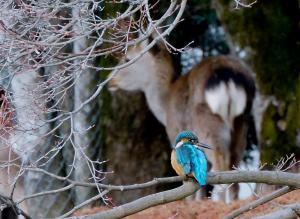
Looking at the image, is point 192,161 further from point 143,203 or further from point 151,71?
point 151,71

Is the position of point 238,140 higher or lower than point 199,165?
lower

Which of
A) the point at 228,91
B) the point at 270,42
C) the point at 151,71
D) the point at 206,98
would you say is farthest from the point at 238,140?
the point at 151,71

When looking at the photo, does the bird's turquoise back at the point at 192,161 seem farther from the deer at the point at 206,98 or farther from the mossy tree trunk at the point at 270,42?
the mossy tree trunk at the point at 270,42

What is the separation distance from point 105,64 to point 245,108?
1537mm

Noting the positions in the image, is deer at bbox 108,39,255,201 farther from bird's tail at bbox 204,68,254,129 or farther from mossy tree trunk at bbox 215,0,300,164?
mossy tree trunk at bbox 215,0,300,164

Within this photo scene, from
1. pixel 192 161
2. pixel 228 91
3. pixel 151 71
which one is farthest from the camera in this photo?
pixel 151 71

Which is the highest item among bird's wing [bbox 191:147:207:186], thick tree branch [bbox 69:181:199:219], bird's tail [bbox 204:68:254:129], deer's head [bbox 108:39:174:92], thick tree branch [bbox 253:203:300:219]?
deer's head [bbox 108:39:174:92]

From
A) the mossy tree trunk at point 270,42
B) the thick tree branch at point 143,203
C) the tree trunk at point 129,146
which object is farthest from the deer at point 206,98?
the thick tree branch at point 143,203

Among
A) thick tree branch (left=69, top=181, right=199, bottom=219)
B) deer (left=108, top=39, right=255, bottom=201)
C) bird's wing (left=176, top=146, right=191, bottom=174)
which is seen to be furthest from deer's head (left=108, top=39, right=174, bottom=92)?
thick tree branch (left=69, top=181, right=199, bottom=219)

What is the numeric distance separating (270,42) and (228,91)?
103 centimetres

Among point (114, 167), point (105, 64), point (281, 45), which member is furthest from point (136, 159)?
point (281, 45)

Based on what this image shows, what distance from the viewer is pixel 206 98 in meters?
11.4

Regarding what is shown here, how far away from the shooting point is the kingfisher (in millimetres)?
6047

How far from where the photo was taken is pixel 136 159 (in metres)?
12.0
